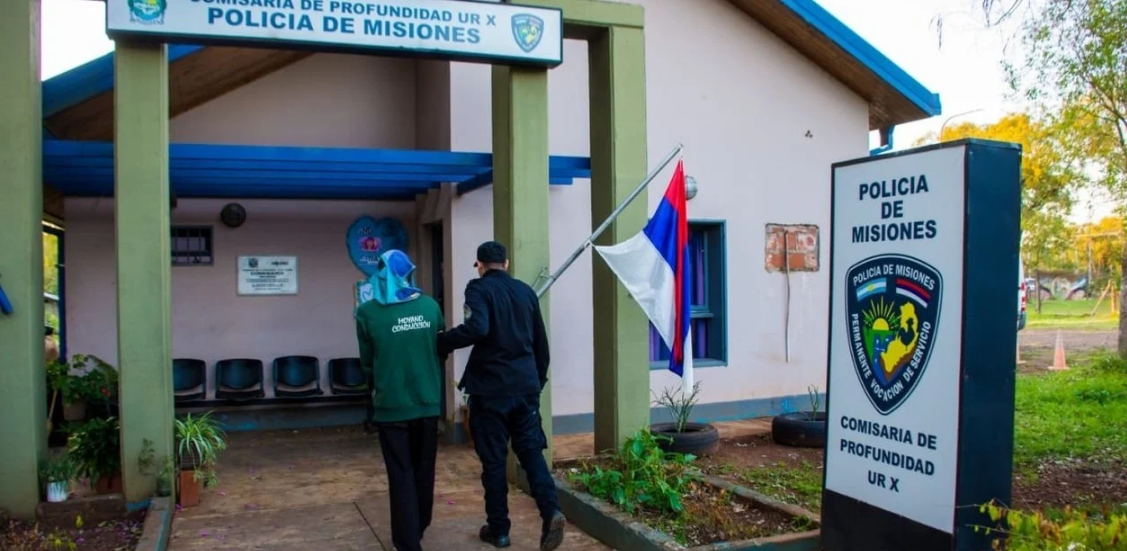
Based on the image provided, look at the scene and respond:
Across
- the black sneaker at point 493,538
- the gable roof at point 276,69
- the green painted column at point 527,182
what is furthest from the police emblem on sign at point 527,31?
the black sneaker at point 493,538

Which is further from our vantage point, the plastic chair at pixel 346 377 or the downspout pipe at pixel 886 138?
the downspout pipe at pixel 886 138

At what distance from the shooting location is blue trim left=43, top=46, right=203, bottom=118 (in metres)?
7.60

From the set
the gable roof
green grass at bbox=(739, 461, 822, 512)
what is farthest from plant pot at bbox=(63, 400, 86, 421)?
green grass at bbox=(739, 461, 822, 512)

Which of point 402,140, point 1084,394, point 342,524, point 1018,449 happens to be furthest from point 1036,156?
point 342,524

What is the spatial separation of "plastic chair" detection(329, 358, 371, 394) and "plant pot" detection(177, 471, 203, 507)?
3527 millimetres

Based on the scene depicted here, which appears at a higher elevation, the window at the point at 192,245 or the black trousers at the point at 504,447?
the window at the point at 192,245

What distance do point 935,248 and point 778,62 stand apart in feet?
22.4

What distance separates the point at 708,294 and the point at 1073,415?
4.41m

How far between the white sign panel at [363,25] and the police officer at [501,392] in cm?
191

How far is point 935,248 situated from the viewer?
Result: 450 cm

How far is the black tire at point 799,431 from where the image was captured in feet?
28.8

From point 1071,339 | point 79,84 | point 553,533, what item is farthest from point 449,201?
point 1071,339

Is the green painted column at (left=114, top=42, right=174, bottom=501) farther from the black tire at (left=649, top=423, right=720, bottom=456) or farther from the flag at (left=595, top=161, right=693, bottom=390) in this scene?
the black tire at (left=649, top=423, right=720, bottom=456)

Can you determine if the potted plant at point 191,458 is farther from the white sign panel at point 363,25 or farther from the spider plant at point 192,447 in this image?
the white sign panel at point 363,25
